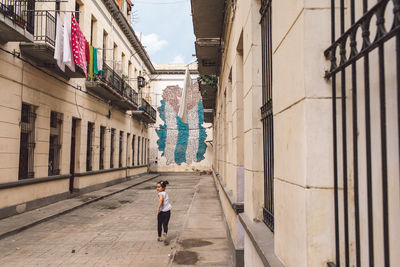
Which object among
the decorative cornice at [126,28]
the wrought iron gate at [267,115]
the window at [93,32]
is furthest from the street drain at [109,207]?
the decorative cornice at [126,28]

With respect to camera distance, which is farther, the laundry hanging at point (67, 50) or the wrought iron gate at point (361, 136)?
the laundry hanging at point (67, 50)

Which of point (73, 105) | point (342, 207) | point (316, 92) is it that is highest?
point (73, 105)

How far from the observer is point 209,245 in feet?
23.3

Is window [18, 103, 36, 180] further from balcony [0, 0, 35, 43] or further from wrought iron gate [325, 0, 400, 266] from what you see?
wrought iron gate [325, 0, 400, 266]

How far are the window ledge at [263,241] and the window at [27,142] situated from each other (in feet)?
30.8

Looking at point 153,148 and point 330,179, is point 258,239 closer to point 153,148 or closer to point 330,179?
point 330,179

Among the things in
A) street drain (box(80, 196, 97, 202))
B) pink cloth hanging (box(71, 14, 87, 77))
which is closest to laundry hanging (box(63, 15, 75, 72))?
pink cloth hanging (box(71, 14, 87, 77))

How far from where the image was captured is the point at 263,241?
120 inches

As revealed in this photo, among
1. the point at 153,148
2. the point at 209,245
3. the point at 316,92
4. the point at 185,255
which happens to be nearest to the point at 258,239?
the point at 316,92

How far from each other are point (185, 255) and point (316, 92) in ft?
17.2

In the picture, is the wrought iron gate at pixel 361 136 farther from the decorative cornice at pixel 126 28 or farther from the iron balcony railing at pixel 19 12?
the decorative cornice at pixel 126 28

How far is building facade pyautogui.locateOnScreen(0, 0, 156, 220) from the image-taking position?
385 inches

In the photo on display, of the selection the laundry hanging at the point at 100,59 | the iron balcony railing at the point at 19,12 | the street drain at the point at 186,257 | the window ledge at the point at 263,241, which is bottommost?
the street drain at the point at 186,257

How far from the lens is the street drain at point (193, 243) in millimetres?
7045
